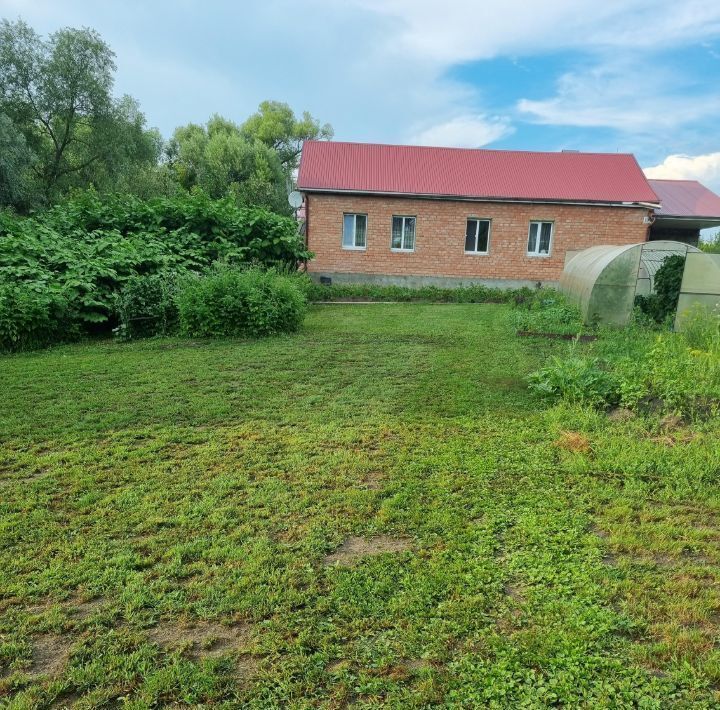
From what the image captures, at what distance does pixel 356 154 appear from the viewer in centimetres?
1967

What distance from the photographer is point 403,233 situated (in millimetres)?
18688

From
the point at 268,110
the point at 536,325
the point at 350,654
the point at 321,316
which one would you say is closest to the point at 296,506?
the point at 350,654

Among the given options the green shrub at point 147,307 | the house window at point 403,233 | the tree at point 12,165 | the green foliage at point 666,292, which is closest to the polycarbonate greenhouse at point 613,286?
the green foliage at point 666,292

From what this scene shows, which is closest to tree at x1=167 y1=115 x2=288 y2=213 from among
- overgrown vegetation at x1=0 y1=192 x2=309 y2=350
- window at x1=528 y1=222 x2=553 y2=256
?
window at x1=528 y1=222 x2=553 y2=256

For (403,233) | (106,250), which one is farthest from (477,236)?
(106,250)

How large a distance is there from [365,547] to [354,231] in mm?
16472

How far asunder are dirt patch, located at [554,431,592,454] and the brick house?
14336mm

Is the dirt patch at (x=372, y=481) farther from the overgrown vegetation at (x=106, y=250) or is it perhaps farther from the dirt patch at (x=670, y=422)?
the overgrown vegetation at (x=106, y=250)

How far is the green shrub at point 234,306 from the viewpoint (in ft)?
29.9

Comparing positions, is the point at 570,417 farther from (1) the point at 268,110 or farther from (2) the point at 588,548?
(1) the point at 268,110

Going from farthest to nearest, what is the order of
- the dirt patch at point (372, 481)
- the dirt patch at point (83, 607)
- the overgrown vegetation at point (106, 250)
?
the overgrown vegetation at point (106, 250) → the dirt patch at point (372, 481) → the dirt patch at point (83, 607)

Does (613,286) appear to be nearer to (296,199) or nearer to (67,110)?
(296,199)

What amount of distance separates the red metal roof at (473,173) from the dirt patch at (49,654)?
55.7 ft

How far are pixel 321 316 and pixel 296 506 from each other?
9235 millimetres
